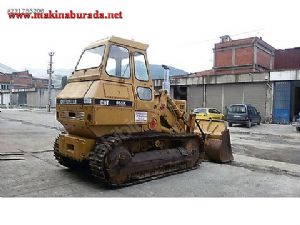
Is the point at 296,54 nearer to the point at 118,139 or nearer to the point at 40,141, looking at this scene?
the point at 40,141

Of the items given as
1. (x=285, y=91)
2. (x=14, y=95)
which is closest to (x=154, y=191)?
(x=285, y=91)

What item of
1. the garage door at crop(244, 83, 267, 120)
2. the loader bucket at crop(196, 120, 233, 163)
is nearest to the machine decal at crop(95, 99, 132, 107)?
the loader bucket at crop(196, 120, 233, 163)

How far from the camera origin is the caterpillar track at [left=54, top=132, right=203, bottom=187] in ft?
17.9

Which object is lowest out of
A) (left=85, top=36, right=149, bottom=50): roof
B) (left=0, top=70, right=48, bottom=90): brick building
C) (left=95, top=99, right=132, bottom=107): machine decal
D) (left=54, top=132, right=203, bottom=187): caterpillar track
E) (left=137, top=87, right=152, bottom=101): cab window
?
Answer: (left=54, top=132, right=203, bottom=187): caterpillar track

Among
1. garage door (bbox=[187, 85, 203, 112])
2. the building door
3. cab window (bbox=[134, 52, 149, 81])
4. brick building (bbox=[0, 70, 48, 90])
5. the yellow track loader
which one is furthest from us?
brick building (bbox=[0, 70, 48, 90])

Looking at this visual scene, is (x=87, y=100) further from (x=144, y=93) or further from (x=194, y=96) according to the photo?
(x=194, y=96)

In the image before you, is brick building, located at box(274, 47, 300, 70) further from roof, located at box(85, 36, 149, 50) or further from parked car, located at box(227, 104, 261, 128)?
roof, located at box(85, 36, 149, 50)

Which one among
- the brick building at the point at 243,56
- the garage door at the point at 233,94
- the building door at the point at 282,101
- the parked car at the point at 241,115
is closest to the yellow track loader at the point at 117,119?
the parked car at the point at 241,115

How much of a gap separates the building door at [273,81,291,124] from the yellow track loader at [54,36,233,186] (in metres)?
19.5

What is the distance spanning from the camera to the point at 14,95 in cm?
6812

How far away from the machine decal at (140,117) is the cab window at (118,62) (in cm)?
76

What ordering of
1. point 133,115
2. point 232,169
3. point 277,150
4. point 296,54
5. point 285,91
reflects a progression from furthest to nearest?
point 296,54 < point 285,91 < point 277,150 < point 232,169 < point 133,115

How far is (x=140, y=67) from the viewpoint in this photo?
636cm

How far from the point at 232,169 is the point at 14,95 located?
225ft
